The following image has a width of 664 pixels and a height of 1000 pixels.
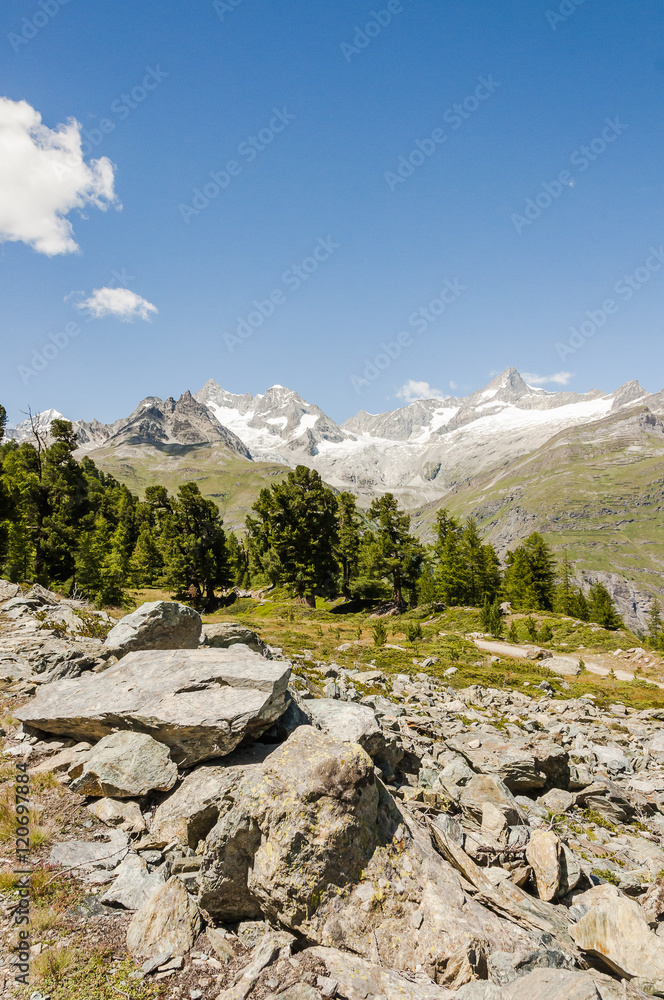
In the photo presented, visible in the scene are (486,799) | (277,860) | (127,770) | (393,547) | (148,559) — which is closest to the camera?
(277,860)

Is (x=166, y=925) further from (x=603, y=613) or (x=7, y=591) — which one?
(x=603, y=613)

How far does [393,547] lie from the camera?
57.1 meters

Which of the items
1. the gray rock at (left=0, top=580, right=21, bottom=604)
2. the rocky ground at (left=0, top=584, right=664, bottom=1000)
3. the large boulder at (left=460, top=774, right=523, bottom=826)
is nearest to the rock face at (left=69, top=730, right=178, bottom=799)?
the rocky ground at (left=0, top=584, right=664, bottom=1000)

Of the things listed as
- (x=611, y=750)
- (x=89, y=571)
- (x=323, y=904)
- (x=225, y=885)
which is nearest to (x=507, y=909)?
(x=323, y=904)

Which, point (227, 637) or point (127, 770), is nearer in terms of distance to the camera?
point (127, 770)

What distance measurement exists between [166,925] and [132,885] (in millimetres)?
809

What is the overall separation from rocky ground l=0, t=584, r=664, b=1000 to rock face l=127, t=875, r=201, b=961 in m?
0.02

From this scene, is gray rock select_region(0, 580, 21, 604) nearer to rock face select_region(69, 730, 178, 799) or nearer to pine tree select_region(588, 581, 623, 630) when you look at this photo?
rock face select_region(69, 730, 178, 799)

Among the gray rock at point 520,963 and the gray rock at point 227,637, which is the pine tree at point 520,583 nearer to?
the gray rock at point 227,637

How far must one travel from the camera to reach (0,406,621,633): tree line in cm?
4206

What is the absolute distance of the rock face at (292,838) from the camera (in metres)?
5.59

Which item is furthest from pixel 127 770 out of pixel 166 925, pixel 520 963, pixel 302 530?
pixel 302 530

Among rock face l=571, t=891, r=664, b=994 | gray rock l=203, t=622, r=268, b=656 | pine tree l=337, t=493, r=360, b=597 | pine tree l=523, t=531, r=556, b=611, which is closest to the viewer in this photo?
rock face l=571, t=891, r=664, b=994

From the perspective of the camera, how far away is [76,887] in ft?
19.2
